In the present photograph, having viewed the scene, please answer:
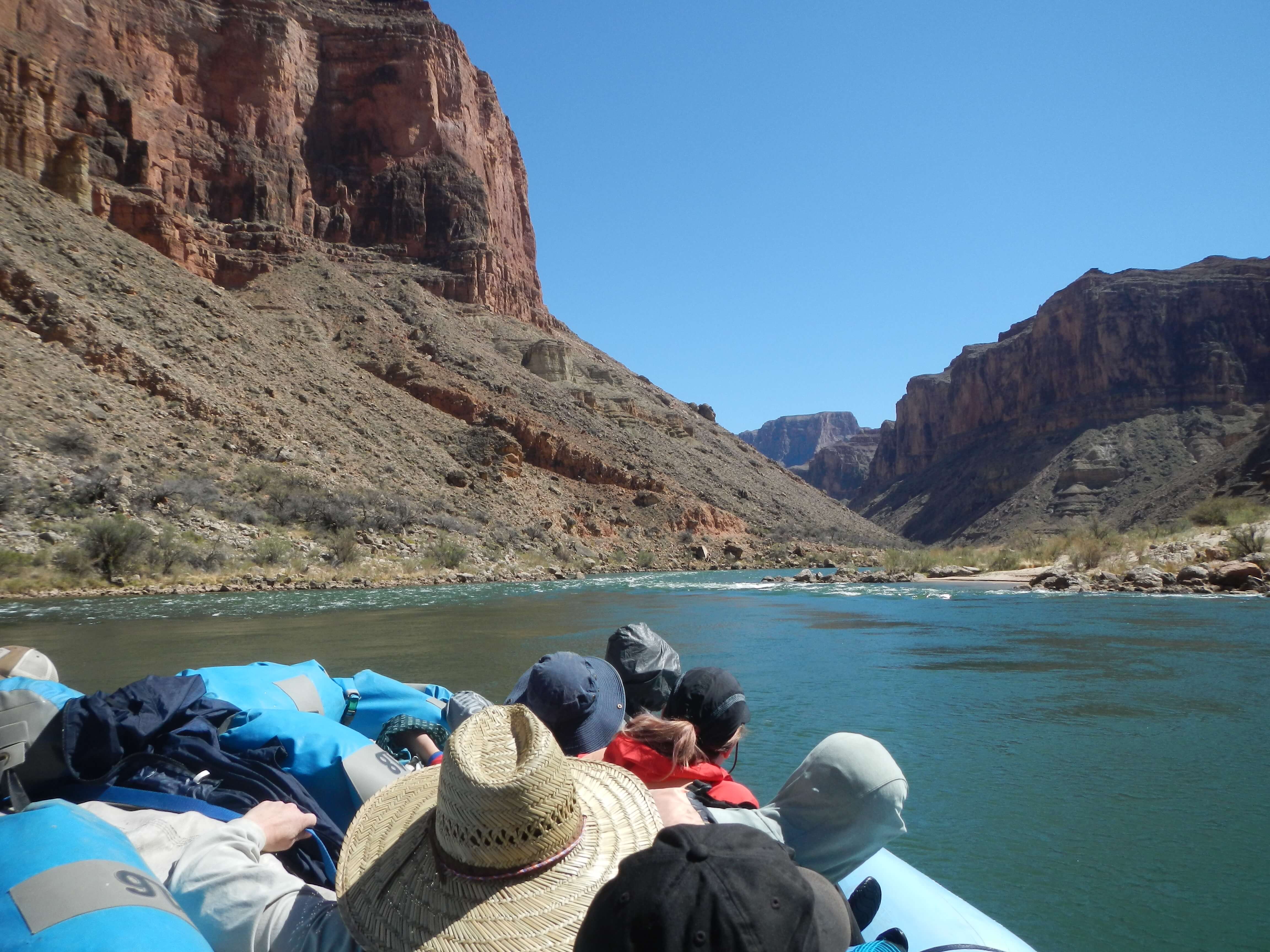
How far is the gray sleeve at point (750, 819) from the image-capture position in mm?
2156

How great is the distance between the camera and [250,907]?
1.77 metres

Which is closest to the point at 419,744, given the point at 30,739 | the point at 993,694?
the point at 30,739

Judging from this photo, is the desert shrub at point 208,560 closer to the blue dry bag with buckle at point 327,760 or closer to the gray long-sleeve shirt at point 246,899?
Result: the blue dry bag with buckle at point 327,760

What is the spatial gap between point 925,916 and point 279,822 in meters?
1.86

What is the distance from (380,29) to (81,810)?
258 feet

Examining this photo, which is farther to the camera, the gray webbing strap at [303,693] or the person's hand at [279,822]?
the gray webbing strap at [303,693]

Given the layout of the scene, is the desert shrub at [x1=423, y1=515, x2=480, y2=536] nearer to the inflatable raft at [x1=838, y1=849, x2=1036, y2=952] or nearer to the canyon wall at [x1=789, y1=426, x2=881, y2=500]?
the inflatable raft at [x1=838, y1=849, x2=1036, y2=952]

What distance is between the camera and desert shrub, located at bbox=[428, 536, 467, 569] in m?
28.6

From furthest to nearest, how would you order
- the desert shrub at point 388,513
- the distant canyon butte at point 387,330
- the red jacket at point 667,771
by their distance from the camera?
the distant canyon butte at point 387,330 → the desert shrub at point 388,513 → the red jacket at point 667,771

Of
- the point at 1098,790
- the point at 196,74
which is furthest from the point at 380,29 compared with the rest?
the point at 1098,790

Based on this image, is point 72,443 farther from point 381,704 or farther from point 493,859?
point 493,859

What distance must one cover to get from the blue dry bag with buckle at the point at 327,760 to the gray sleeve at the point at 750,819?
1122 mm

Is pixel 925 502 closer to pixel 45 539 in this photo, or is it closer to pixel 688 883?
pixel 45 539

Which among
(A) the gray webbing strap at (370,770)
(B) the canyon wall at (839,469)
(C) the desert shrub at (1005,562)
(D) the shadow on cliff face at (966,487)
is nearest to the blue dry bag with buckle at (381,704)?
(A) the gray webbing strap at (370,770)
